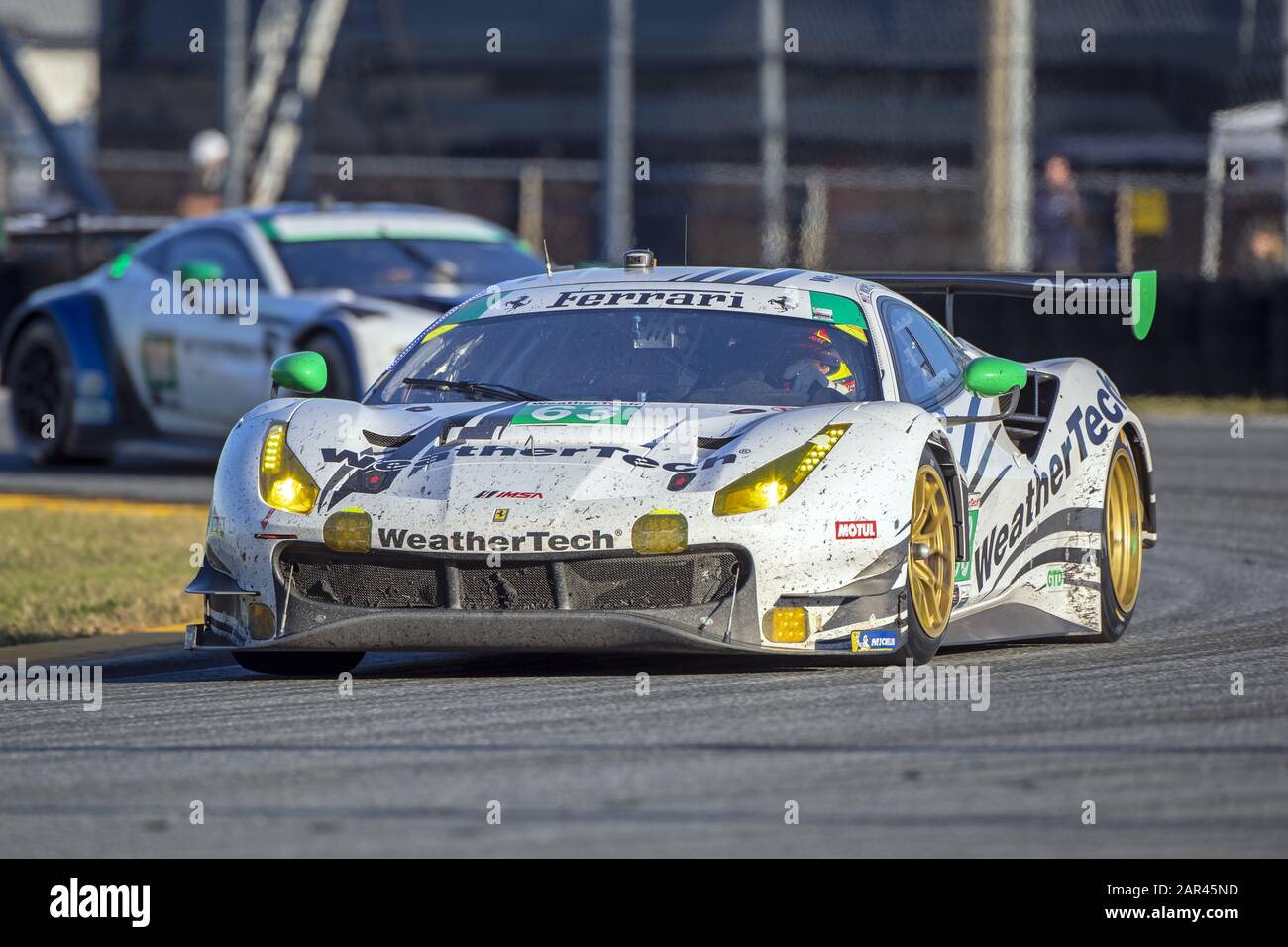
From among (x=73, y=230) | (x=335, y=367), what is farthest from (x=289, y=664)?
(x=73, y=230)

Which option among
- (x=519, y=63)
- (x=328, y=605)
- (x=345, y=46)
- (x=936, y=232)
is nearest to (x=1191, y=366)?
(x=936, y=232)

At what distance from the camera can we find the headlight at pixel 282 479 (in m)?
6.40

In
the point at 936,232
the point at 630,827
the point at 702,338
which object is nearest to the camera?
the point at 630,827

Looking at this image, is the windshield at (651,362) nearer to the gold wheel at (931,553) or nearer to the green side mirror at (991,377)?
the green side mirror at (991,377)

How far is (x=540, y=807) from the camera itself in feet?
15.2

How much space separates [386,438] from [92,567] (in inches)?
122

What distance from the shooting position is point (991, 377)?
686 cm

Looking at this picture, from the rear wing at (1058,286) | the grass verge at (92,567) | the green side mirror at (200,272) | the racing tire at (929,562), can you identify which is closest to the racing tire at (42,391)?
the green side mirror at (200,272)

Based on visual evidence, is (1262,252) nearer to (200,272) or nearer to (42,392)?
(200,272)

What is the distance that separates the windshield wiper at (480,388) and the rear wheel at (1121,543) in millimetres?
1866

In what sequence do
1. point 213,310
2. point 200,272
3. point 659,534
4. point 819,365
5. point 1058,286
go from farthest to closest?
point 213,310, point 200,272, point 1058,286, point 819,365, point 659,534
